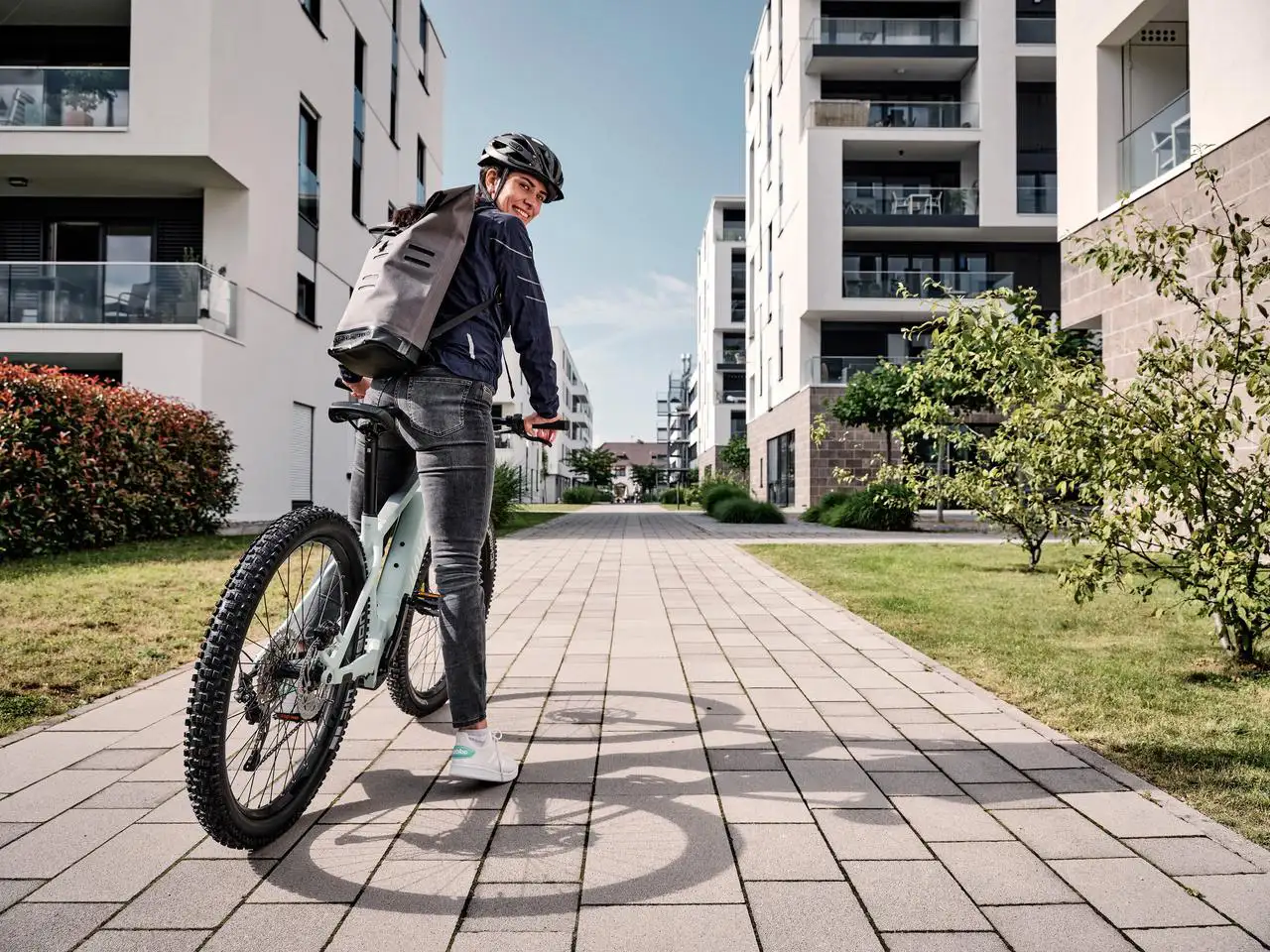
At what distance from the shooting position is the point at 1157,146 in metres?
9.34

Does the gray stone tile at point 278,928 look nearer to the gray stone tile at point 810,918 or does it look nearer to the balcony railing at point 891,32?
the gray stone tile at point 810,918

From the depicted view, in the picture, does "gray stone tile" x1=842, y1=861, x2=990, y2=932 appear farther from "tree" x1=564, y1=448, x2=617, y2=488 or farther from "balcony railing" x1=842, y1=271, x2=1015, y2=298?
"tree" x1=564, y1=448, x2=617, y2=488

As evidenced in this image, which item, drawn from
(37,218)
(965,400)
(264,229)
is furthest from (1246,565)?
(37,218)

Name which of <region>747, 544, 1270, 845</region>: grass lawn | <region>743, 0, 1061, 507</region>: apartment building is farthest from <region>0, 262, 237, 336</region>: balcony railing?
<region>743, 0, 1061, 507</region>: apartment building

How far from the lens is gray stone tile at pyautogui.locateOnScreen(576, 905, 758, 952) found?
5.45 feet

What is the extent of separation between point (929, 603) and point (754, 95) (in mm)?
33924

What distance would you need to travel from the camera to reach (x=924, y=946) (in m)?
1.66

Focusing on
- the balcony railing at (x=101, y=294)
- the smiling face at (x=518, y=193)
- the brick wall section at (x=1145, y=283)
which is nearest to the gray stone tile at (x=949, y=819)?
the smiling face at (x=518, y=193)

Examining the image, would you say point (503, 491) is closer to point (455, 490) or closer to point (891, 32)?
point (455, 490)

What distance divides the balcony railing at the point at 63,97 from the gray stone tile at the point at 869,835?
1597cm

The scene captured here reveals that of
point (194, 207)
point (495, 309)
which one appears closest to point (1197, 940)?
point (495, 309)

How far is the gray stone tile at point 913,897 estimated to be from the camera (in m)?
1.74

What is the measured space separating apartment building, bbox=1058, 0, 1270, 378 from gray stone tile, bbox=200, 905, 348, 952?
843cm

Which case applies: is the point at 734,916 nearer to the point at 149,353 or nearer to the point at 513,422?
the point at 513,422
